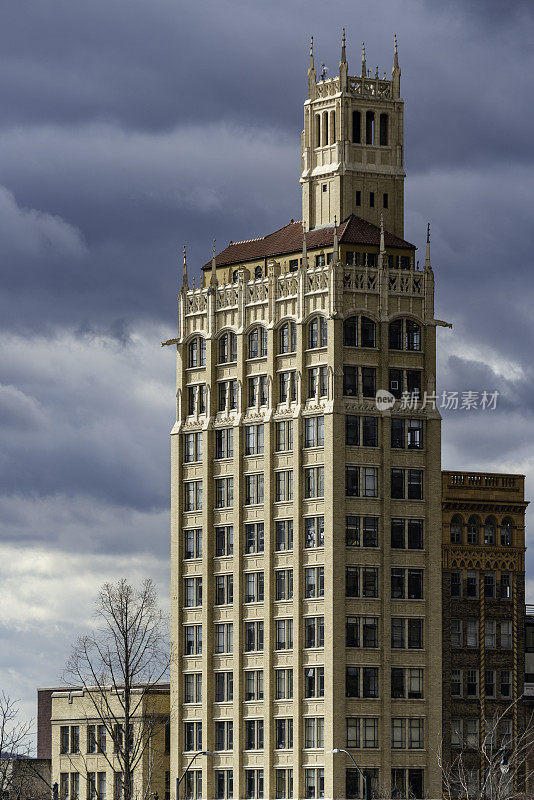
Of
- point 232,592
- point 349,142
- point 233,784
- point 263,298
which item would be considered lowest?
point 233,784

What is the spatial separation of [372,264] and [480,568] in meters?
28.6

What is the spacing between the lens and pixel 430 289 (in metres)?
179

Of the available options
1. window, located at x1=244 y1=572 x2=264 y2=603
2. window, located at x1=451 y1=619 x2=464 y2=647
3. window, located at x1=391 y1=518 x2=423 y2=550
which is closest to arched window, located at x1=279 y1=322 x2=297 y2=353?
window, located at x1=391 y1=518 x2=423 y2=550

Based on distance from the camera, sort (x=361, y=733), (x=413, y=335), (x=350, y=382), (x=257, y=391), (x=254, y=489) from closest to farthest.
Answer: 1. (x=361, y=733)
2. (x=350, y=382)
3. (x=413, y=335)
4. (x=254, y=489)
5. (x=257, y=391)

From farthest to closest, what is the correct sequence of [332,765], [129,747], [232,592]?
[232,592] < [332,765] < [129,747]

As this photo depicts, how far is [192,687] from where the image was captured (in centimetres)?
17975

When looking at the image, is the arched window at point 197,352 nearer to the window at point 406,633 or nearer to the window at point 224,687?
the window at point 224,687

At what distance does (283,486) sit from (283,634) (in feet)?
41.5

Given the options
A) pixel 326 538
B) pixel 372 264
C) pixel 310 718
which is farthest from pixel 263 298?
pixel 310 718

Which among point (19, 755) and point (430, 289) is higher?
point (430, 289)

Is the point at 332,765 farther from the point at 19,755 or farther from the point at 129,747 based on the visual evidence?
the point at 19,755

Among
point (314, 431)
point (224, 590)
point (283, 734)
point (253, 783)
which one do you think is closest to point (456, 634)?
point (283, 734)

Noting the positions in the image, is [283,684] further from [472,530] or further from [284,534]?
[472,530]

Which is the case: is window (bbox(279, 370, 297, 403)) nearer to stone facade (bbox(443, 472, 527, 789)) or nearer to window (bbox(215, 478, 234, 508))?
window (bbox(215, 478, 234, 508))
